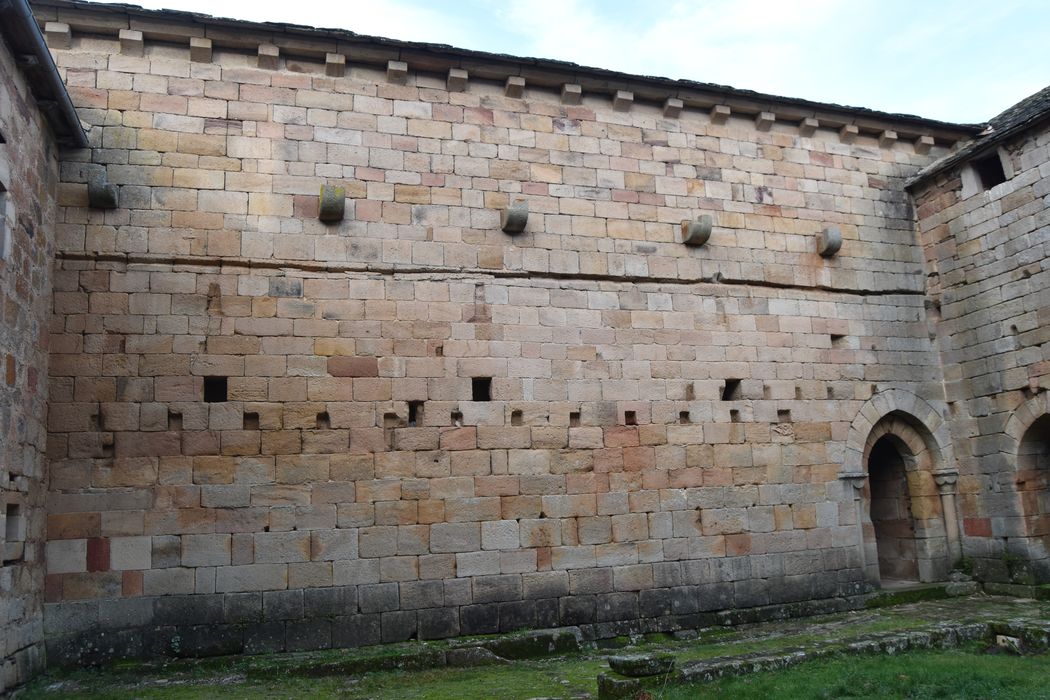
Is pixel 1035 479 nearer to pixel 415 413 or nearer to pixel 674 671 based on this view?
pixel 674 671

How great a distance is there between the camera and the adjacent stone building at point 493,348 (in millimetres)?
7449

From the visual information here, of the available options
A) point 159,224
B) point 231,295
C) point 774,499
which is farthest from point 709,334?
point 159,224

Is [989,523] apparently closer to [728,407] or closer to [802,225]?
[728,407]

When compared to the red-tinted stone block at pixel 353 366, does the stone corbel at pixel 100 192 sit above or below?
above

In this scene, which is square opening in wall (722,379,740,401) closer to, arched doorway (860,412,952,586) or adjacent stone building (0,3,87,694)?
arched doorway (860,412,952,586)

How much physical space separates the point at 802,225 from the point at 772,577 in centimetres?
444

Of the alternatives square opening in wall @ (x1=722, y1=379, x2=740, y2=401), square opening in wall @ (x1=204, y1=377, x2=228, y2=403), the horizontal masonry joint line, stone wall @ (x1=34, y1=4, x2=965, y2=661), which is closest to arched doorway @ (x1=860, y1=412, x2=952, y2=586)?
stone wall @ (x1=34, y1=4, x2=965, y2=661)

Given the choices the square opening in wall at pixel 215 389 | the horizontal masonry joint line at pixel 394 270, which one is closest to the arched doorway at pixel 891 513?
the horizontal masonry joint line at pixel 394 270

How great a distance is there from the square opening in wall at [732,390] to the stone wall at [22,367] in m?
7.13

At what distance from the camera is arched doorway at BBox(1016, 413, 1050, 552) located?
9469 mm

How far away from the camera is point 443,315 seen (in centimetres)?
844

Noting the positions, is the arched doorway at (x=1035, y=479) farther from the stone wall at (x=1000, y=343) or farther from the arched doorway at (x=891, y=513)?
the arched doorway at (x=891, y=513)

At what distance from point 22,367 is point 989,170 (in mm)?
11239

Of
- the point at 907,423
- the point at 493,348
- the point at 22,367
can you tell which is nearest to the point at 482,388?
the point at 493,348
